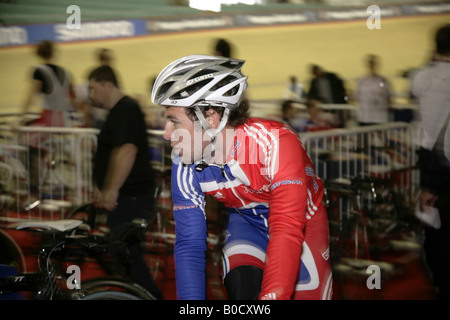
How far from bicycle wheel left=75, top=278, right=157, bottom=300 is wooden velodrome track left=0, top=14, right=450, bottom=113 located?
485 inches

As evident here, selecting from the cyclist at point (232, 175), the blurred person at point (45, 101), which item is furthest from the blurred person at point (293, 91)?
the cyclist at point (232, 175)

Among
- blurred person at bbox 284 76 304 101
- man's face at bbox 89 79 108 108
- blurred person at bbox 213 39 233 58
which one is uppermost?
blurred person at bbox 284 76 304 101

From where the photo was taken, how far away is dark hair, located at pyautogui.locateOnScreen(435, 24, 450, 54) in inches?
141

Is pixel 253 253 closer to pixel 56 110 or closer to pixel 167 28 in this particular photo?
pixel 56 110

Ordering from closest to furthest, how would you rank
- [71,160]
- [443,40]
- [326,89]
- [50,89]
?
[443,40]
[71,160]
[50,89]
[326,89]

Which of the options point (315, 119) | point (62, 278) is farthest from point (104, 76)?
point (315, 119)

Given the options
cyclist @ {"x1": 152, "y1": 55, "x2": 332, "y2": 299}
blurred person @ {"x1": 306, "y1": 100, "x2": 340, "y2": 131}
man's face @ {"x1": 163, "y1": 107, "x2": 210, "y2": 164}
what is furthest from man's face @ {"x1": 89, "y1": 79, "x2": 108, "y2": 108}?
blurred person @ {"x1": 306, "y1": 100, "x2": 340, "y2": 131}

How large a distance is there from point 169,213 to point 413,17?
1897 centimetres

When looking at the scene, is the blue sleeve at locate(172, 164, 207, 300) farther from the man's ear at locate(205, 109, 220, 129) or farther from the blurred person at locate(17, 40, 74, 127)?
the blurred person at locate(17, 40, 74, 127)

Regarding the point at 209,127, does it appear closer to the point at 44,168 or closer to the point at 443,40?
the point at 443,40

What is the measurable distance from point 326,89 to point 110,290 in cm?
662

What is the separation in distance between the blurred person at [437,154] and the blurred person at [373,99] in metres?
3.57

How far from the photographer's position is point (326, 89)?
880cm
